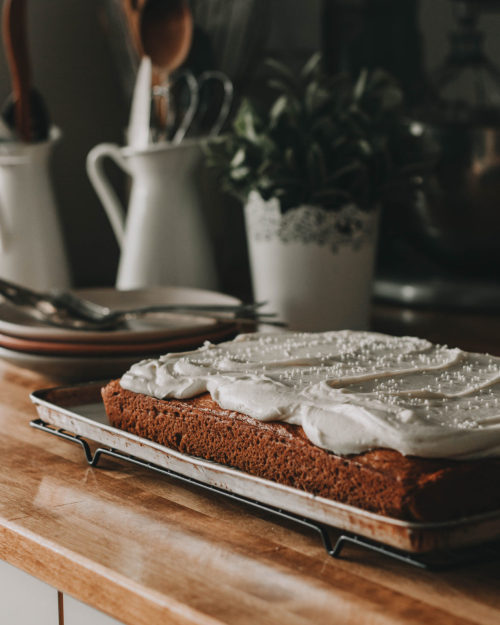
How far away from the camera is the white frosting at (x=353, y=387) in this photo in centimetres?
48

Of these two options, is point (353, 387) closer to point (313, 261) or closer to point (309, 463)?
point (309, 463)

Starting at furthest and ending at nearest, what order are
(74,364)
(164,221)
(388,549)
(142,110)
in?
(142,110) → (164,221) → (74,364) → (388,549)

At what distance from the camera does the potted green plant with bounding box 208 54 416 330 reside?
1.01 meters

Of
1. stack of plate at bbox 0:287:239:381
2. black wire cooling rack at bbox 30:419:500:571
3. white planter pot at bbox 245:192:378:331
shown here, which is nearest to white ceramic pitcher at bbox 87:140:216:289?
white planter pot at bbox 245:192:378:331

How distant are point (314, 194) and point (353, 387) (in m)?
0.47

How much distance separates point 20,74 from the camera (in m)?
1.25

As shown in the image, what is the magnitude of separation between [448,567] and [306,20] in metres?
1.28

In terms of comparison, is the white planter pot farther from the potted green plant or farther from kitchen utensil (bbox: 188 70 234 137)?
kitchen utensil (bbox: 188 70 234 137)

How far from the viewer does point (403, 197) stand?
1.31 metres

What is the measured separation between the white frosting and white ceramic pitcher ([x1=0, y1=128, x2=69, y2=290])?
0.58 metres

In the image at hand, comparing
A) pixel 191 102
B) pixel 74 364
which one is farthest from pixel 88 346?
pixel 191 102

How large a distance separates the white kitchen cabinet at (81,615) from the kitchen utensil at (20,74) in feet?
2.86

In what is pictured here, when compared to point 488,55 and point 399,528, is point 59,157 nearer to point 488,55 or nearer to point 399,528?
point 488,55

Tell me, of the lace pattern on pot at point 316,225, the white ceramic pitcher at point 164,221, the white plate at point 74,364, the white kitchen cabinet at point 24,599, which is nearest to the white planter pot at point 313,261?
the lace pattern on pot at point 316,225
